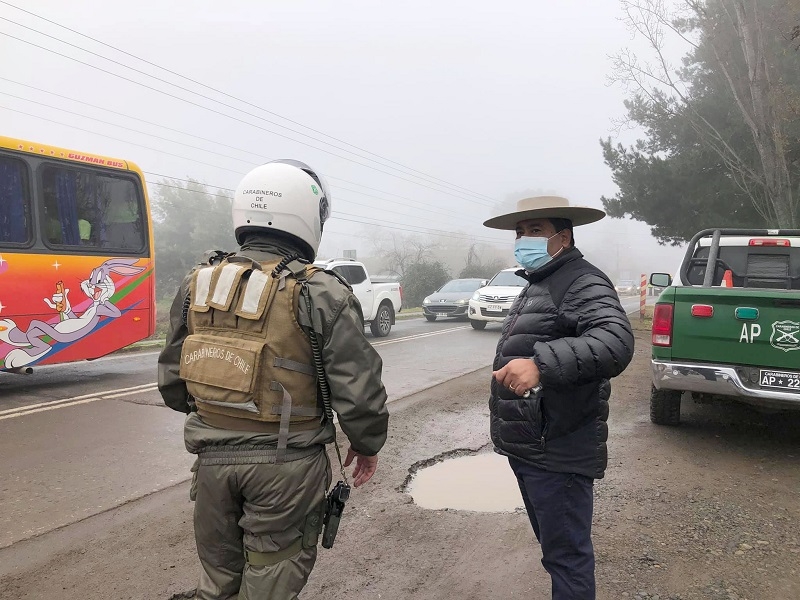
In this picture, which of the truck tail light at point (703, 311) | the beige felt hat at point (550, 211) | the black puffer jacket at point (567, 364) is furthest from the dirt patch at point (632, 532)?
the beige felt hat at point (550, 211)

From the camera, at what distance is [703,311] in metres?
4.79

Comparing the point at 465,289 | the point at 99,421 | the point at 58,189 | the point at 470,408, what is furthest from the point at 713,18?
the point at 99,421

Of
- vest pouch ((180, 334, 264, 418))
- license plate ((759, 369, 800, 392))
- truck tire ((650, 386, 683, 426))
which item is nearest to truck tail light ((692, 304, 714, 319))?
license plate ((759, 369, 800, 392))

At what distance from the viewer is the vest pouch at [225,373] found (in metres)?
1.86

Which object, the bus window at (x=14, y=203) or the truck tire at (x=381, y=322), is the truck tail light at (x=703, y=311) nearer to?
the bus window at (x=14, y=203)

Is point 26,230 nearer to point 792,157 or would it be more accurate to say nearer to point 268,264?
point 268,264

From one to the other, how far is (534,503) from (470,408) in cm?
458

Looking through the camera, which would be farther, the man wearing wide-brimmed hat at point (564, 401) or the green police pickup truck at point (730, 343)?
the green police pickup truck at point (730, 343)

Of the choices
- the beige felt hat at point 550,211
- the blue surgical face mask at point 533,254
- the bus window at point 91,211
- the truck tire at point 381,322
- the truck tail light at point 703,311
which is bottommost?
the truck tire at point 381,322

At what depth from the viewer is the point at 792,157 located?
15.1 meters

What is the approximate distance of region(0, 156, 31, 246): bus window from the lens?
7293 millimetres

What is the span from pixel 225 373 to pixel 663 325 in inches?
167

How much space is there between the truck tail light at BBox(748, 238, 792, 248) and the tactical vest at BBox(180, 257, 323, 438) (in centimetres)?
553

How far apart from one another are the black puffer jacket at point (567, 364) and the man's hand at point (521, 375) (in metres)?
0.03
